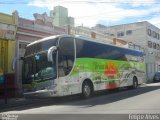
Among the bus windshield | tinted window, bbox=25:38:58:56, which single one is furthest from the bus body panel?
tinted window, bbox=25:38:58:56

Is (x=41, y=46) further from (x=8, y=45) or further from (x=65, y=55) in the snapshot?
(x=8, y=45)

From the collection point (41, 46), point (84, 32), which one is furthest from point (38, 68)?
point (84, 32)

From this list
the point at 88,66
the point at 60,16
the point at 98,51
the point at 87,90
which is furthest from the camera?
the point at 60,16

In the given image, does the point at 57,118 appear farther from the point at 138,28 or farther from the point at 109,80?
the point at 138,28

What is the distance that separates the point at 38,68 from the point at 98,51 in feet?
17.1

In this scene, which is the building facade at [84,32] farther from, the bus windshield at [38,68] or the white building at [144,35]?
the white building at [144,35]

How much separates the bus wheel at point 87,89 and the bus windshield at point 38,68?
9.38 feet

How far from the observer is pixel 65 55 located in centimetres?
1795

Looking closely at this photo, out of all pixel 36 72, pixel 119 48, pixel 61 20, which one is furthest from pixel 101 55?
pixel 61 20

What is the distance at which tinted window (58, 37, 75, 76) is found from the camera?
17.5 meters

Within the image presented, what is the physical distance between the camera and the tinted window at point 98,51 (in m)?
19.5

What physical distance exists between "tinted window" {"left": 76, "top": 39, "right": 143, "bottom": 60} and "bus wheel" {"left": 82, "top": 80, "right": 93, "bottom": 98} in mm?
1614

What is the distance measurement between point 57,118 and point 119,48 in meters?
13.9

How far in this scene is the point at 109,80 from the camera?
897 inches
